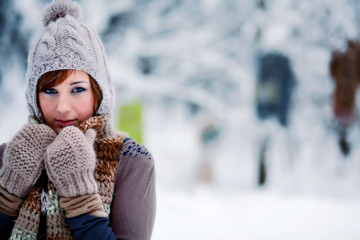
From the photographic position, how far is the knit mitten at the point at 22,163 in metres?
0.92

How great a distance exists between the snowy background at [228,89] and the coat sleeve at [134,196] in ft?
9.11

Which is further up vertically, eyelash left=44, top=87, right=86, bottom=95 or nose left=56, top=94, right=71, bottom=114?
eyelash left=44, top=87, right=86, bottom=95

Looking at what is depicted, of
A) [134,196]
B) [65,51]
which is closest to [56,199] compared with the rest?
[134,196]

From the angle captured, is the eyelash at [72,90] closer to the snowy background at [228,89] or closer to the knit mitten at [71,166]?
the knit mitten at [71,166]

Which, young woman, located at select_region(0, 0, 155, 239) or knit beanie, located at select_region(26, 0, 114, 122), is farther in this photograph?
knit beanie, located at select_region(26, 0, 114, 122)

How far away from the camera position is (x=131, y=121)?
454 cm

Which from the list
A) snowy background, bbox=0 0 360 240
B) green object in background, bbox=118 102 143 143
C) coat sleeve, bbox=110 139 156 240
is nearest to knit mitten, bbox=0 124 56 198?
coat sleeve, bbox=110 139 156 240

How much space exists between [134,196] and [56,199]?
0.25 meters

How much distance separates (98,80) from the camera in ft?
3.65

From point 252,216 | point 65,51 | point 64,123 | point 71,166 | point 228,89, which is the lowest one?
point 252,216

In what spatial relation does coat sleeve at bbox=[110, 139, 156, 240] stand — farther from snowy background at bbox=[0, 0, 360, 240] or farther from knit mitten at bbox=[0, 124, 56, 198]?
snowy background at bbox=[0, 0, 360, 240]

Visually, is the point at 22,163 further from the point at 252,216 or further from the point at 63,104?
the point at 252,216

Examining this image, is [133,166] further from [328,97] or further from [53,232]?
[328,97]

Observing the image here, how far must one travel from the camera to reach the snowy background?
4047mm
